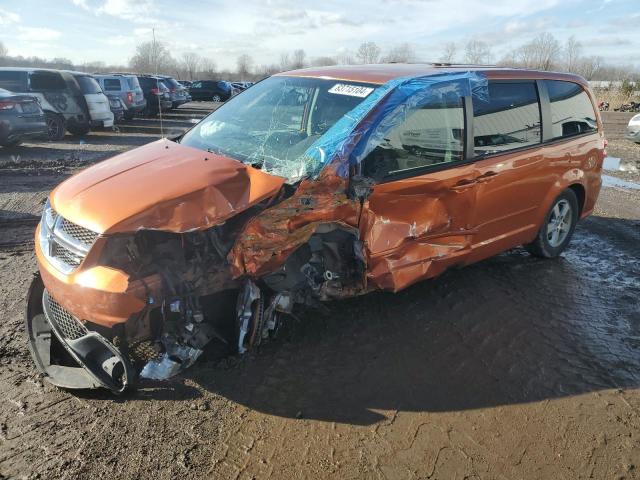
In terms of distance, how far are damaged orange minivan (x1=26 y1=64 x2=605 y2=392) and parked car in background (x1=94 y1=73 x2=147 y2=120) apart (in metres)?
14.1

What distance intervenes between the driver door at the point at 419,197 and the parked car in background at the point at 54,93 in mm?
11755

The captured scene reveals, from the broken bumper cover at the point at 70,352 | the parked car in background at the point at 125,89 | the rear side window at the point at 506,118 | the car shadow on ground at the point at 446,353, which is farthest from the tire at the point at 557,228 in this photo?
the parked car in background at the point at 125,89

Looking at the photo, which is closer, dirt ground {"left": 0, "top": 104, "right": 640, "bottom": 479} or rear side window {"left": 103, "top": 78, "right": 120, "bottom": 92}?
dirt ground {"left": 0, "top": 104, "right": 640, "bottom": 479}

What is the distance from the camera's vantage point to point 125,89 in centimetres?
1694

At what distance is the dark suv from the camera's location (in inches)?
1255

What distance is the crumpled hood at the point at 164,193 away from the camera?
2.73 meters

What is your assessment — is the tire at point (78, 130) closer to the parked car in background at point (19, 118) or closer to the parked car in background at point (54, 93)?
the parked car in background at point (54, 93)

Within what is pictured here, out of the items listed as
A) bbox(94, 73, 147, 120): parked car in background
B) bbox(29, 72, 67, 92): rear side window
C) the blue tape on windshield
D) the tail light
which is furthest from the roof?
bbox(94, 73, 147, 120): parked car in background

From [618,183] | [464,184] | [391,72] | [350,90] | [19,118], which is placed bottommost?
[618,183]

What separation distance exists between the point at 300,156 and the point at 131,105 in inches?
614

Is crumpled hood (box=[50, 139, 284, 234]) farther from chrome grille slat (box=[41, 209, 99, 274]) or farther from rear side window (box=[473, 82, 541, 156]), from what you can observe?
rear side window (box=[473, 82, 541, 156])

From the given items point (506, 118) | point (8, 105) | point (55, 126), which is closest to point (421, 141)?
point (506, 118)

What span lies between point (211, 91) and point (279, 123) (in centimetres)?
3041

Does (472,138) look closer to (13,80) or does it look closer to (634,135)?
(13,80)
